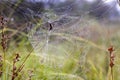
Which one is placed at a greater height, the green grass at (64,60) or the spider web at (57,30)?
the spider web at (57,30)

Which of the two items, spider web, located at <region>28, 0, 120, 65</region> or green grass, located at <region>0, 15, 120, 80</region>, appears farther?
spider web, located at <region>28, 0, 120, 65</region>

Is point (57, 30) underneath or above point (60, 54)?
above

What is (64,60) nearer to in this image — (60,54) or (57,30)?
(60,54)

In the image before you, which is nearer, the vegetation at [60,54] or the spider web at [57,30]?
the vegetation at [60,54]

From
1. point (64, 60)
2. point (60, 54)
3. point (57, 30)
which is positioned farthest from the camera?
point (60, 54)

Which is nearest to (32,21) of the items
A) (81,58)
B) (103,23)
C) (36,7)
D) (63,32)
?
(36,7)

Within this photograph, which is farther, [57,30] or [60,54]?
[60,54]

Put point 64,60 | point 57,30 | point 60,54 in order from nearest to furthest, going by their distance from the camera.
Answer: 1. point 57,30
2. point 64,60
3. point 60,54

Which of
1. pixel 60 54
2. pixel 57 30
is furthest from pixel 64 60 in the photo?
pixel 57 30

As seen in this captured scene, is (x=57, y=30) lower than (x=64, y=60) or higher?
higher

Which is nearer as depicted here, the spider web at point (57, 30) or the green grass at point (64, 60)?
the green grass at point (64, 60)

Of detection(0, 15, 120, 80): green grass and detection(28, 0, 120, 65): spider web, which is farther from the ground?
detection(28, 0, 120, 65): spider web
